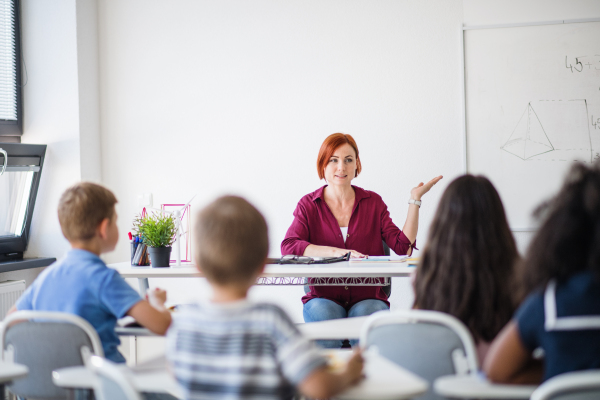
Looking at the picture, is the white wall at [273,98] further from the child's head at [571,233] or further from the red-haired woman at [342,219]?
the child's head at [571,233]

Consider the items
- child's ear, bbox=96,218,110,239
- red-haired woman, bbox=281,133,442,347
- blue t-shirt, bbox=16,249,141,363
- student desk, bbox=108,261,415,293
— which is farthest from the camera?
red-haired woman, bbox=281,133,442,347

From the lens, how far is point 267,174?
3.67m

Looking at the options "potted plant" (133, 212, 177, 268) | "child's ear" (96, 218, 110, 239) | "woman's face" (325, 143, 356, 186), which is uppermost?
"woman's face" (325, 143, 356, 186)

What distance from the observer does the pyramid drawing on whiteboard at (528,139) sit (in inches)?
131

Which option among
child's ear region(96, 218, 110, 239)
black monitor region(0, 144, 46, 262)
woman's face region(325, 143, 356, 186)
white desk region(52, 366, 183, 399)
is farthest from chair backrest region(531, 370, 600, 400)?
black monitor region(0, 144, 46, 262)

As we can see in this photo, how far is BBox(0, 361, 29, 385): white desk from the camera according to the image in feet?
4.24

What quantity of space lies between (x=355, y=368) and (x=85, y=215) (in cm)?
97

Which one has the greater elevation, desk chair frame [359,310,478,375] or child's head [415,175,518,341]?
child's head [415,175,518,341]

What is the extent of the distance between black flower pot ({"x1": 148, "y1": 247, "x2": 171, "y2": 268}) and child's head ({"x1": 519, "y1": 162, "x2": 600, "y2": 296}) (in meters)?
1.92

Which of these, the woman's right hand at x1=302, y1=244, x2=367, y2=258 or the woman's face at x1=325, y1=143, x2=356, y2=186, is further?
the woman's face at x1=325, y1=143, x2=356, y2=186

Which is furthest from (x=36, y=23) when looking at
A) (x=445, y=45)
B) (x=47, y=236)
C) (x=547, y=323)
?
(x=547, y=323)

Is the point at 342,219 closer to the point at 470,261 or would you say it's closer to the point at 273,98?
the point at 273,98

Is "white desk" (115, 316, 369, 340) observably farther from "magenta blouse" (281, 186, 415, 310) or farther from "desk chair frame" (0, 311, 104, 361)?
"magenta blouse" (281, 186, 415, 310)

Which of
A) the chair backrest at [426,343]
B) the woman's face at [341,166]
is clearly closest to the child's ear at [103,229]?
the chair backrest at [426,343]
